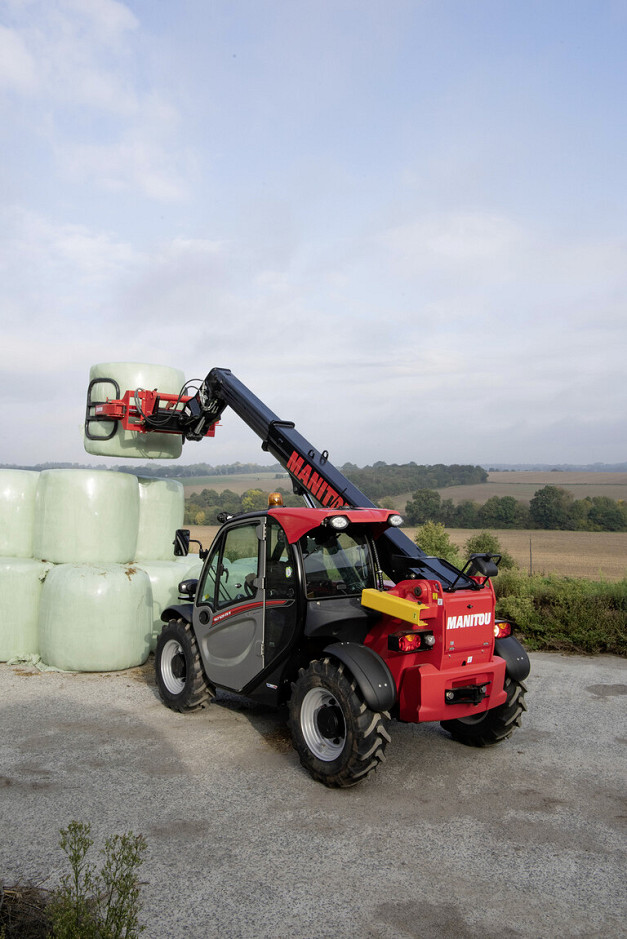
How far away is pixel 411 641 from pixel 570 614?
6.23 metres

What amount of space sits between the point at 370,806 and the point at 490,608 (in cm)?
172

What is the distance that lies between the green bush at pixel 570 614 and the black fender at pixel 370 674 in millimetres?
5944

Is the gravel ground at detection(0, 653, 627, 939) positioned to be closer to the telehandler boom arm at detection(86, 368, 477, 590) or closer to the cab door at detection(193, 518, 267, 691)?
the cab door at detection(193, 518, 267, 691)

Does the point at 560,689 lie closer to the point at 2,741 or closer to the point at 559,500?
the point at 2,741

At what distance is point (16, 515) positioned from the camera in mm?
9195

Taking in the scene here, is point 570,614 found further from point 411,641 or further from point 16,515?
point 16,515

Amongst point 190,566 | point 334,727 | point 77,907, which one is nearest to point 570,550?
point 190,566

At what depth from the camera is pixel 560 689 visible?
8109 mm

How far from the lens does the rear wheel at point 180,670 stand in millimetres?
6781

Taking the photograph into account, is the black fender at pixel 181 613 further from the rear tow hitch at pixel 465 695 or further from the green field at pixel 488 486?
the green field at pixel 488 486

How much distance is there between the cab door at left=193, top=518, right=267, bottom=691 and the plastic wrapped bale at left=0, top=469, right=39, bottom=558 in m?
3.44

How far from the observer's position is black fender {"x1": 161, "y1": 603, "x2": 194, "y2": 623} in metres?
7.12

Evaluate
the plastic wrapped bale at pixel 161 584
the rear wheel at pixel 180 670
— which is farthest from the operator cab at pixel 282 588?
the plastic wrapped bale at pixel 161 584

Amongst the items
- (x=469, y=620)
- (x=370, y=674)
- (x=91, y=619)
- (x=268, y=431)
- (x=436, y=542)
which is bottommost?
(x=91, y=619)
